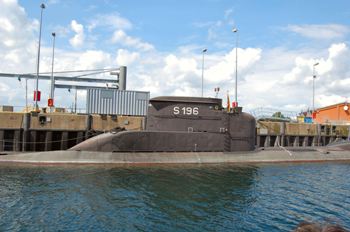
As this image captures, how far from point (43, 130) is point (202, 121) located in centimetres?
1292

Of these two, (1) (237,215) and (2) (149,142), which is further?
(2) (149,142)

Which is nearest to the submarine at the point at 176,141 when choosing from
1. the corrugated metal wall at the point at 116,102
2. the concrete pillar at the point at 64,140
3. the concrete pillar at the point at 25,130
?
the concrete pillar at the point at 25,130

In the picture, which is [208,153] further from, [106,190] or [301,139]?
[301,139]

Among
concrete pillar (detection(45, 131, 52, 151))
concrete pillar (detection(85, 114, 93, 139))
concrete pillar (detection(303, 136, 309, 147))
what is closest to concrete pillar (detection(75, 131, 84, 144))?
concrete pillar (detection(85, 114, 93, 139))

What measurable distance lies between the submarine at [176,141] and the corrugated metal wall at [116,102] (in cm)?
963

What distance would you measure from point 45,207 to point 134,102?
2176cm

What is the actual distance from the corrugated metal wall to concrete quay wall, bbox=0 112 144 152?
11.4ft

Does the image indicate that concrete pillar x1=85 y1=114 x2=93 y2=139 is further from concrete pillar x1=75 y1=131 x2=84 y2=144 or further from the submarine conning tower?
the submarine conning tower

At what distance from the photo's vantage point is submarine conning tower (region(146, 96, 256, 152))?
24500 mm

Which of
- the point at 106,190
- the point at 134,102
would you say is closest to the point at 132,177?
the point at 106,190

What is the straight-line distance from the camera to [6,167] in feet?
69.4

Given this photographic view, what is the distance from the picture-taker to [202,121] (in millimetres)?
24969

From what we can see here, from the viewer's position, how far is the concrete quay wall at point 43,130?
26203 millimetres

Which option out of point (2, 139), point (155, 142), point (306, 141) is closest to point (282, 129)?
point (306, 141)
